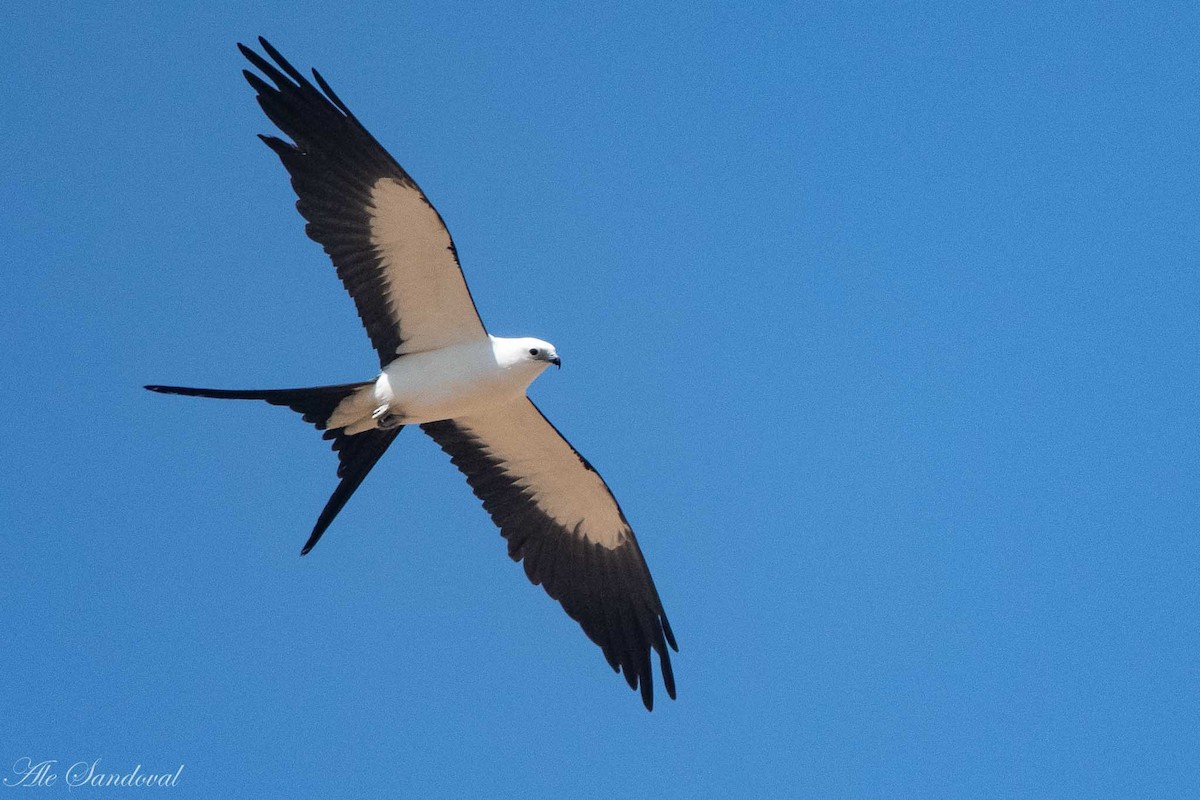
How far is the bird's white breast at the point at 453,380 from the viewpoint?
11.6m

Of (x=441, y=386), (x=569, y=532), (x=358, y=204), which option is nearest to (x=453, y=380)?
(x=441, y=386)

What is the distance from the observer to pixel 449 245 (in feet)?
37.2

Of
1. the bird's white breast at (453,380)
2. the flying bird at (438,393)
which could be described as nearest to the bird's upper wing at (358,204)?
the flying bird at (438,393)

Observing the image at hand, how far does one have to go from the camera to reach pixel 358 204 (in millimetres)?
11281

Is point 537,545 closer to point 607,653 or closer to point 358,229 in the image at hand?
point 607,653

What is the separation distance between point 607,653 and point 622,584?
62 centimetres

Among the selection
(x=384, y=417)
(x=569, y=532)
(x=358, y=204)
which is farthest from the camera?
(x=569, y=532)

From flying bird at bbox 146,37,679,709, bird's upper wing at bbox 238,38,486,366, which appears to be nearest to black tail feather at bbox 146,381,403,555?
flying bird at bbox 146,37,679,709

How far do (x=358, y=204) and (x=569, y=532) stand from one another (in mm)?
3460

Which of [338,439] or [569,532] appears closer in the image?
[338,439]

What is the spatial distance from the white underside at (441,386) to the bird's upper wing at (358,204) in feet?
1.43

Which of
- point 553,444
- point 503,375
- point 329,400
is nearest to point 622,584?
point 553,444

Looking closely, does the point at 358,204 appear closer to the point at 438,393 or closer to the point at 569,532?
the point at 438,393

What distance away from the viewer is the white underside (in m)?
11.6
